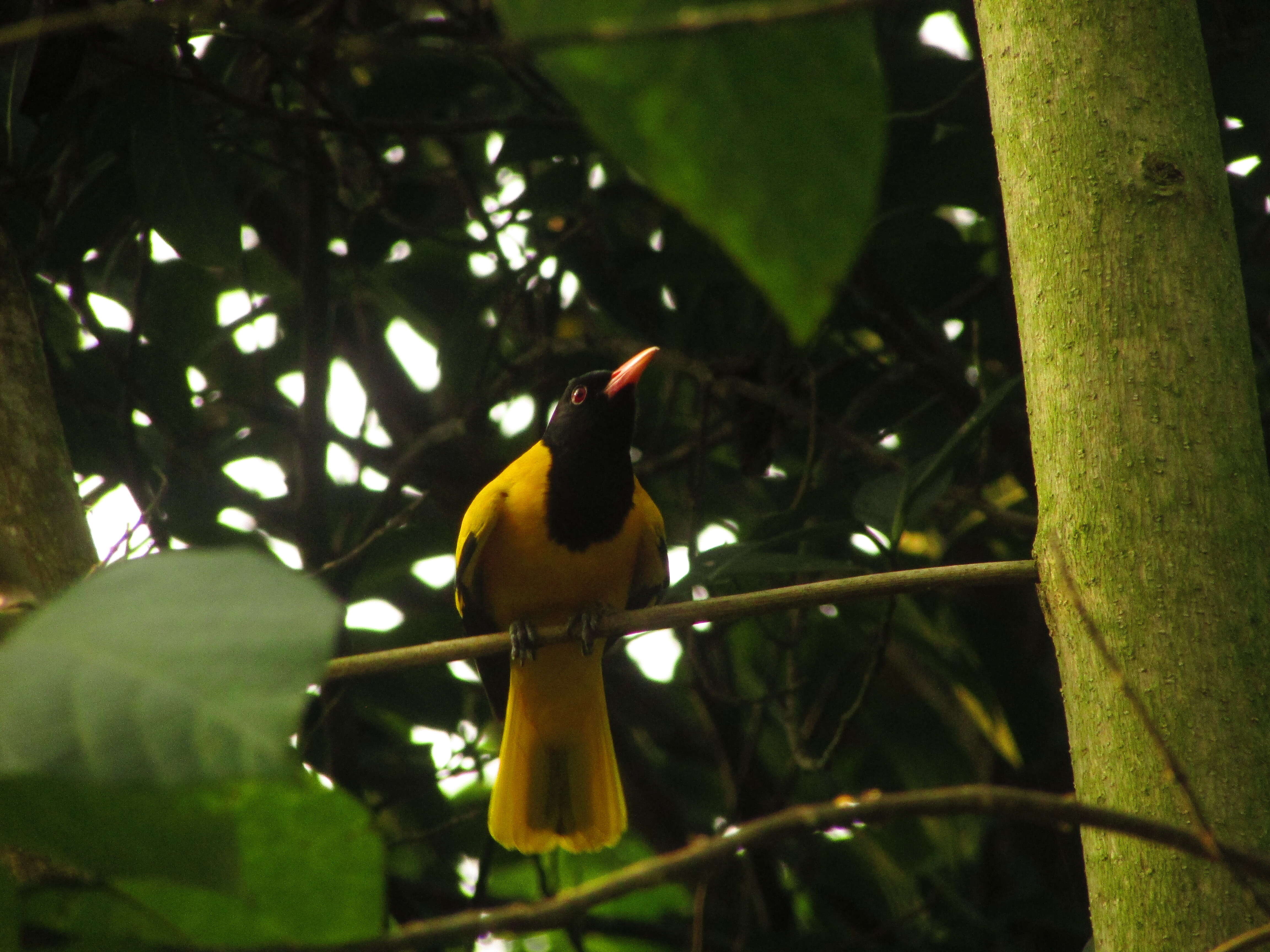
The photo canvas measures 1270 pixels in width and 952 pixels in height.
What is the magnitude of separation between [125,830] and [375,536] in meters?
2.05

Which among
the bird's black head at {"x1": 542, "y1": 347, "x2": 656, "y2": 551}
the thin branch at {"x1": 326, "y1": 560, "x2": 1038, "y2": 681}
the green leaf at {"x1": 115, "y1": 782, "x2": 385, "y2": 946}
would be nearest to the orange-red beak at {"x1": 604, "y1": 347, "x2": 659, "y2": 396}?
the bird's black head at {"x1": 542, "y1": 347, "x2": 656, "y2": 551}

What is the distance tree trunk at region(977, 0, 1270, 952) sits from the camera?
4.08 ft

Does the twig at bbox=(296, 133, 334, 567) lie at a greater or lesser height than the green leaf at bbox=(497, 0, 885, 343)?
greater

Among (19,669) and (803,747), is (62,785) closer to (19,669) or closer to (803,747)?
(19,669)

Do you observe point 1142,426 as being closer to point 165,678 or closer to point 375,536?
point 165,678

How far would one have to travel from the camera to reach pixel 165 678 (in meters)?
0.71

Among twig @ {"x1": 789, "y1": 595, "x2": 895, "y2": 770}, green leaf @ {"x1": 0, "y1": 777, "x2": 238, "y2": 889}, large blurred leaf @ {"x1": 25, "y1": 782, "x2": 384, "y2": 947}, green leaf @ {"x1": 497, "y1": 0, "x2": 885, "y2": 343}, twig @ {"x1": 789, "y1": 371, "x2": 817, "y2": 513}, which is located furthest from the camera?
twig @ {"x1": 789, "y1": 371, "x2": 817, "y2": 513}

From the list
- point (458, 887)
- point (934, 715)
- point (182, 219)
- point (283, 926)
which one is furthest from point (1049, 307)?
point (458, 887)

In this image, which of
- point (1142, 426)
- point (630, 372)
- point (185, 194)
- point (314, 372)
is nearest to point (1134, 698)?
point (1142, 426)

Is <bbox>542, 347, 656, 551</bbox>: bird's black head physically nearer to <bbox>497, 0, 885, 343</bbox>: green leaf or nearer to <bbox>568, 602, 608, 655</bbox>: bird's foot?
<bbox>568, 602, 608, 655</bbox>: bird's foot

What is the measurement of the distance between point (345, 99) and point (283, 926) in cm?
311

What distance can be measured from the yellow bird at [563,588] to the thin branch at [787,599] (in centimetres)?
149

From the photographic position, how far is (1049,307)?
56.9 inches

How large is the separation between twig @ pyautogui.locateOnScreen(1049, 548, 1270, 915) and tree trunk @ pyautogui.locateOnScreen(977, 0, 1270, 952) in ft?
0.04
